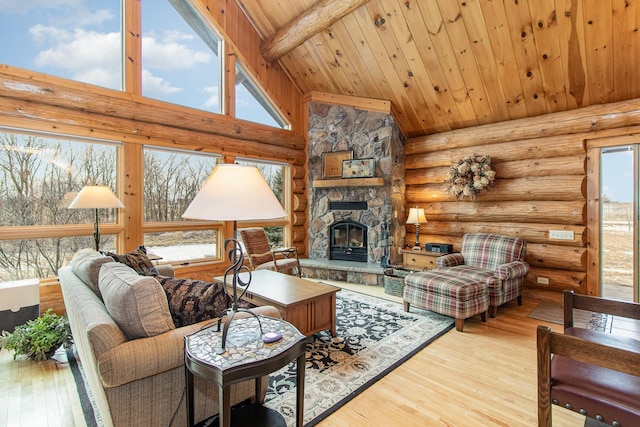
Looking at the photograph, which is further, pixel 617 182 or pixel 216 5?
pixel 216 5

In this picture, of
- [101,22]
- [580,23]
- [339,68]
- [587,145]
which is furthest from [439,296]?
[101,22]

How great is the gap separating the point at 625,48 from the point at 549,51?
669mm

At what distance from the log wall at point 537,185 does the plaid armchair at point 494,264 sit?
0.53m

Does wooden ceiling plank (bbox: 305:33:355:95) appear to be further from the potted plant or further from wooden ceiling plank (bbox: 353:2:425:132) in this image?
the potted plant

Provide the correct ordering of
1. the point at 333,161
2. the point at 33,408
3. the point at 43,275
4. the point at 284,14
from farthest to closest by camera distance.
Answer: the point at 333,161 < the point at 284,14 < the point at 43,275 < the point at 33,408

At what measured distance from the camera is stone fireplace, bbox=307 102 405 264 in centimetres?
532

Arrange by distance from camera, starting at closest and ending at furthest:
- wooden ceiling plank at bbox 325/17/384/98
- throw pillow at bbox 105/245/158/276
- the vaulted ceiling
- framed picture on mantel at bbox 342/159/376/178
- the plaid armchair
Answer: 1. throw pillow at bbox 105/245/158/276
2. the vaulted ceiling
3. the plaid armchair
4. wooden ceiling plank at bbox 325/17/384/98
5. framed picture on mantel at bbox 342/159/376/178

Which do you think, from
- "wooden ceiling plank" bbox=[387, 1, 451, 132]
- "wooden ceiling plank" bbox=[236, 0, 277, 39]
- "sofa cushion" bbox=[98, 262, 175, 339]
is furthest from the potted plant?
"wooden ceiling plank" bbox=[236, 0, 277, 39]

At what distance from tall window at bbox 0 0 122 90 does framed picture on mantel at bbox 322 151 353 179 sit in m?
3.35

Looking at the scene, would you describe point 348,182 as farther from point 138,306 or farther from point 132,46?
point 138,306

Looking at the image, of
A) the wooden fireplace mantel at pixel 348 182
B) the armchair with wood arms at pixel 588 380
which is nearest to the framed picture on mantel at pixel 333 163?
the wooden fireplace mantel at pixel 348 182

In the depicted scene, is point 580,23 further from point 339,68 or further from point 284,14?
point 284,14

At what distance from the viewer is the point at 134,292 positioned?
4.96 feet

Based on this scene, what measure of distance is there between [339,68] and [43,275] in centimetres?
487
